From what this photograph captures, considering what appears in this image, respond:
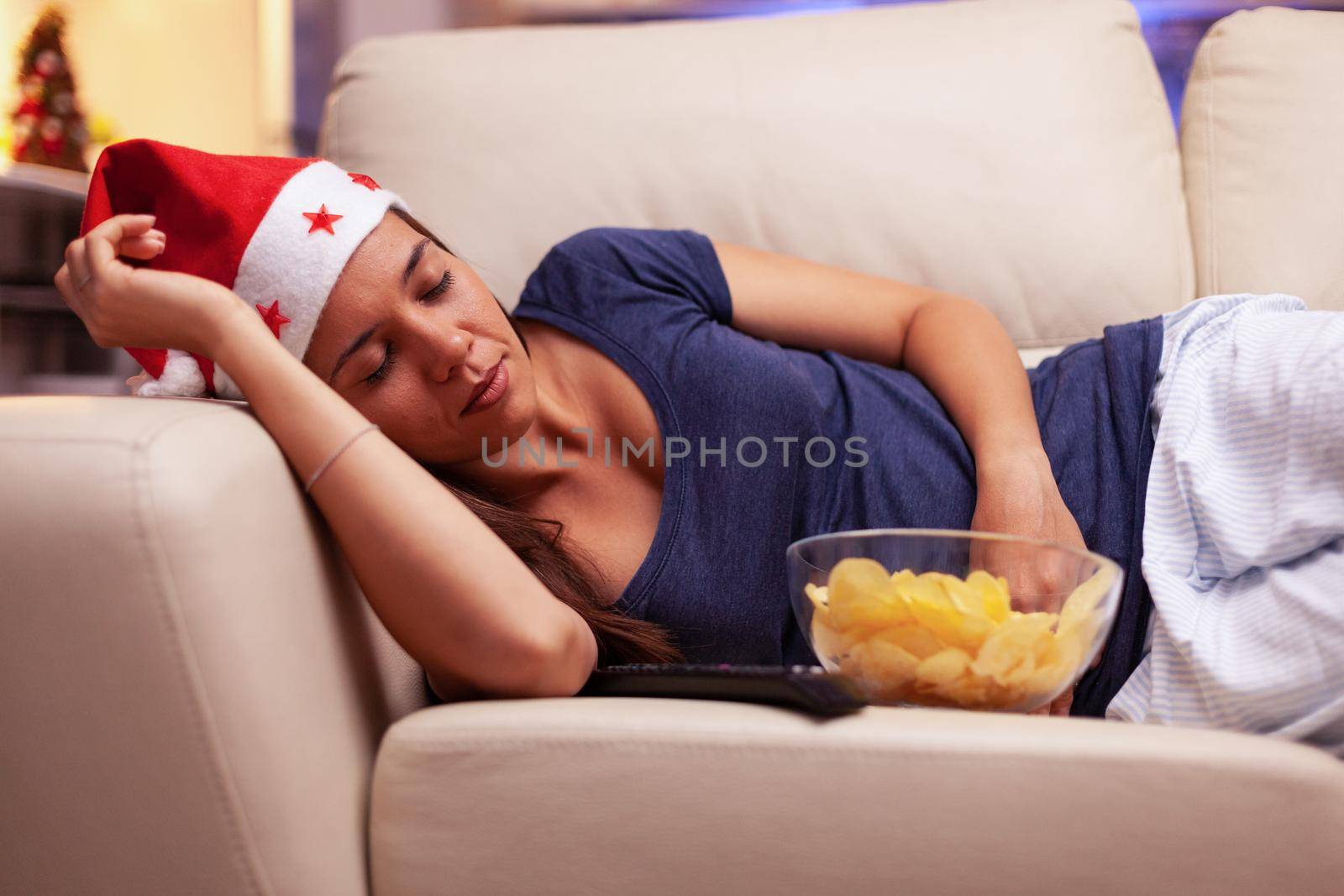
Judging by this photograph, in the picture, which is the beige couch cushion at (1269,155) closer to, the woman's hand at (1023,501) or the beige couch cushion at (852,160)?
the beige couch cushion at (852,160)

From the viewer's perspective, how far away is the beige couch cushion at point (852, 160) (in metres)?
1.31

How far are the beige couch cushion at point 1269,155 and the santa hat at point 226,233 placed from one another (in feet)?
3.58

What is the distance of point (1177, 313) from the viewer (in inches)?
41.9

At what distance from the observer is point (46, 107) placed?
2.05 metres

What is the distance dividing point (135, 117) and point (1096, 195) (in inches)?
91.4

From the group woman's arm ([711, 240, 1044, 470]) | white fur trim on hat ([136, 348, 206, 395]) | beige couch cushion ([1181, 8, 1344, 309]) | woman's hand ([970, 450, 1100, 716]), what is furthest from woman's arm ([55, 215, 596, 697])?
beige couch cushion ([1181, 8, 1344, 309])

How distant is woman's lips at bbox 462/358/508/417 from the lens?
0.93 meters

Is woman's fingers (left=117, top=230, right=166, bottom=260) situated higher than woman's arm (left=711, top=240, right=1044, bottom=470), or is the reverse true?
woman's fingers (left=117, top=230, right=166, bottom=260)

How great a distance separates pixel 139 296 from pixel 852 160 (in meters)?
0.88

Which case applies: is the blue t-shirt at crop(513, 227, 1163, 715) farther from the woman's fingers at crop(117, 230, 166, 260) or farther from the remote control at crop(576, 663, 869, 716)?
the woman's fingers at crop(117, 230, 166, 260)

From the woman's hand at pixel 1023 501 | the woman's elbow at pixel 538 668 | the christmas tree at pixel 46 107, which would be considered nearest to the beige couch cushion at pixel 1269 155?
the woman's hand at pixel 1023 501

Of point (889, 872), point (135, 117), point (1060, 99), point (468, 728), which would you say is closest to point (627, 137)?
point (1060, 99)

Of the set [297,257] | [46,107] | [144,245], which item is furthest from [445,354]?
[46,107]

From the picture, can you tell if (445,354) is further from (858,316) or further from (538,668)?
(858,316)
